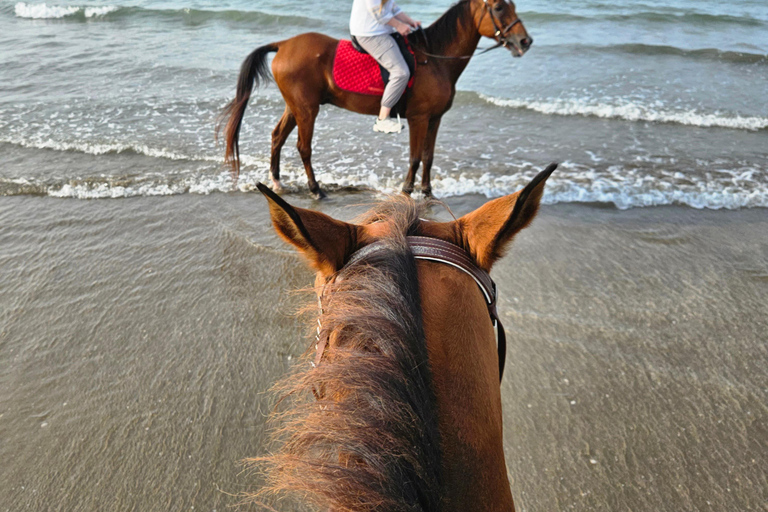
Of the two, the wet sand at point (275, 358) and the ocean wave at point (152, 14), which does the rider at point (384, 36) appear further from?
the ocean wave at point (152, 14)

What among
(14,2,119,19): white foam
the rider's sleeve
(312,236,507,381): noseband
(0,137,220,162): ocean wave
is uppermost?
the rider's sleeve

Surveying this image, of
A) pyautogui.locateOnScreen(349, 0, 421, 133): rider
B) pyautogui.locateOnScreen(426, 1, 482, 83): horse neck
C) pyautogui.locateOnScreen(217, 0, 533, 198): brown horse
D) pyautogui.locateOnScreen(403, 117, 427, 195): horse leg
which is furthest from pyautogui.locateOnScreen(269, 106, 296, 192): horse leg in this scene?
pyautogui.locateOnScreen(426, 1, 482, 83): horse neck

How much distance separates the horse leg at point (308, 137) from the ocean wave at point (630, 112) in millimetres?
3990

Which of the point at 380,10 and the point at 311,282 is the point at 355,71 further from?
the point at 311,282

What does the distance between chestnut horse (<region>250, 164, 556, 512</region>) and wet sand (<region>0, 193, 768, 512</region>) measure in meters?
1.25

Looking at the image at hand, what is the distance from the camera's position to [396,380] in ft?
2.63

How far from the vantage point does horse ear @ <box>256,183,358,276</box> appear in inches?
43.3

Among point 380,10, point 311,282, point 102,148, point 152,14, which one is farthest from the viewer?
point 152,14

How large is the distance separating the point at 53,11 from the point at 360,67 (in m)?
14.1

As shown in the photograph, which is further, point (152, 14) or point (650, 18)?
point (152, 14)

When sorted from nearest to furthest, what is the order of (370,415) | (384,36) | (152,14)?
(370,415) → (384,36) → (152,14)

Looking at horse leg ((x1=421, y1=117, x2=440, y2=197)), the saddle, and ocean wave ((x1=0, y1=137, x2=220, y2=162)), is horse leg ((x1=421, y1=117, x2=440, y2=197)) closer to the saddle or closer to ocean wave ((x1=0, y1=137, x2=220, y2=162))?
the saddle

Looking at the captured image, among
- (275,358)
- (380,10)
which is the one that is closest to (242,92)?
(380,10)

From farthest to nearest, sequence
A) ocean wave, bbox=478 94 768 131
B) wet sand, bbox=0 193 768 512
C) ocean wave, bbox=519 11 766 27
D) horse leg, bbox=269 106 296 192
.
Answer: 1. ocean wave, bbox=519 11 766 27
2. ocean wave, bbox=478 94 768 131
3. horse leg, bbox=269 106 296 192
4. wet sand, bbox=0 193 768 512
